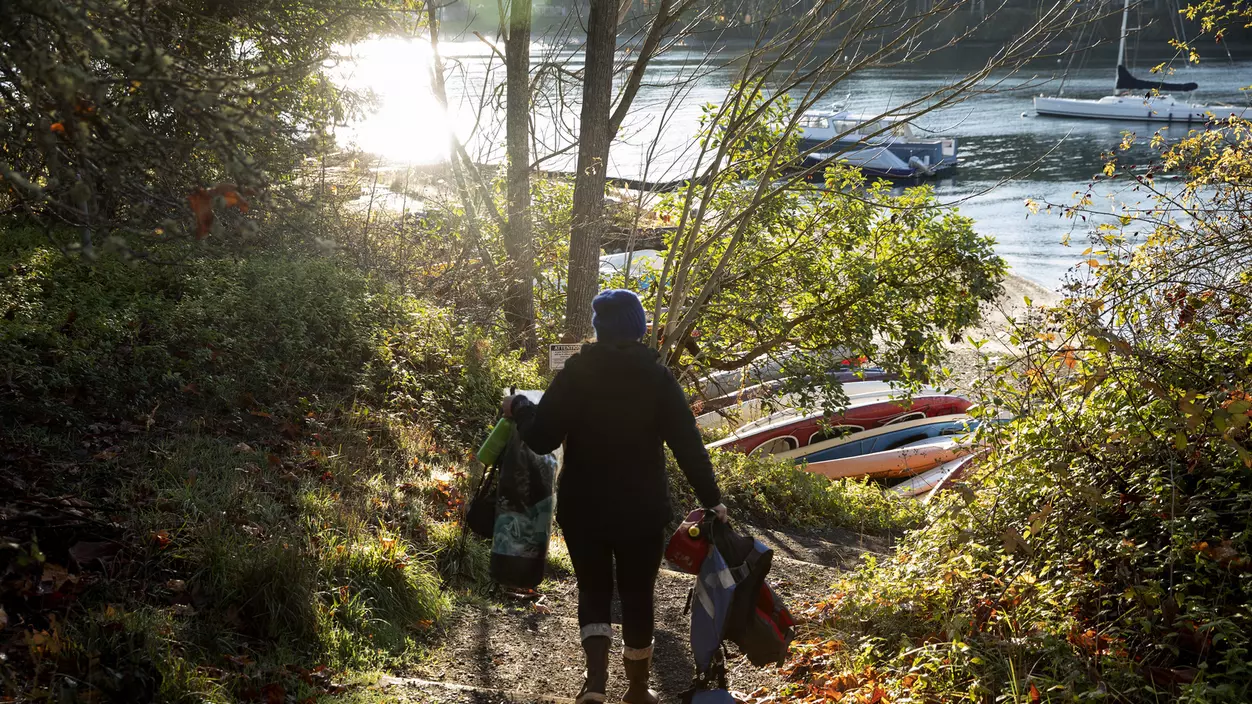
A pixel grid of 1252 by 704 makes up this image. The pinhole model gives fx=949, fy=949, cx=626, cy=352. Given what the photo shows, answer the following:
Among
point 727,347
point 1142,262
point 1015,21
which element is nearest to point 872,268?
point 727,347

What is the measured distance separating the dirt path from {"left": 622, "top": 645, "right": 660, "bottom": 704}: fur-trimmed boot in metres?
0.36

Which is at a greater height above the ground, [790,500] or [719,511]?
[719,511]

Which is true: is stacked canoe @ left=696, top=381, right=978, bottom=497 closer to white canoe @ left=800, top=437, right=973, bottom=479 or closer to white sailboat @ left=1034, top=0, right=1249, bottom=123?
white canoe @ left=800, top=437, right=973, bottom=479

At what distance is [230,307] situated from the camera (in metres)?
8.07

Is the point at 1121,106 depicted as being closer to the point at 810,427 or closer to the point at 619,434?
the point at 810,427

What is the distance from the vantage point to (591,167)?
10727 millimetres

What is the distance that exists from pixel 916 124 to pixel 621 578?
14.3 m

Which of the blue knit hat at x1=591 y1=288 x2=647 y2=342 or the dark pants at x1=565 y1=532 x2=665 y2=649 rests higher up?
the blue knit hat at x1=591 y1=288 x2=647 y2=342

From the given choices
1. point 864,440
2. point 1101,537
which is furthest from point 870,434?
point 1101,537

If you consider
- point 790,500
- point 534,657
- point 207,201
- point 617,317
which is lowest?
point 790,500

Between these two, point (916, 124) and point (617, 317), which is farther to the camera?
point (916, 124)

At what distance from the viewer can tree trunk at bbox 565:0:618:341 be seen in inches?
410

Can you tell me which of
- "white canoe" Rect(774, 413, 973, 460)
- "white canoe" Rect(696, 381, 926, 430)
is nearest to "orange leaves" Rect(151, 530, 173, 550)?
"white canoe" Rect(696, 381, 926, 430)

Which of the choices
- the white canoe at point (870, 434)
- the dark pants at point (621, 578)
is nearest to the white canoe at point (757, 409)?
the white canoe at point (870, 434)
